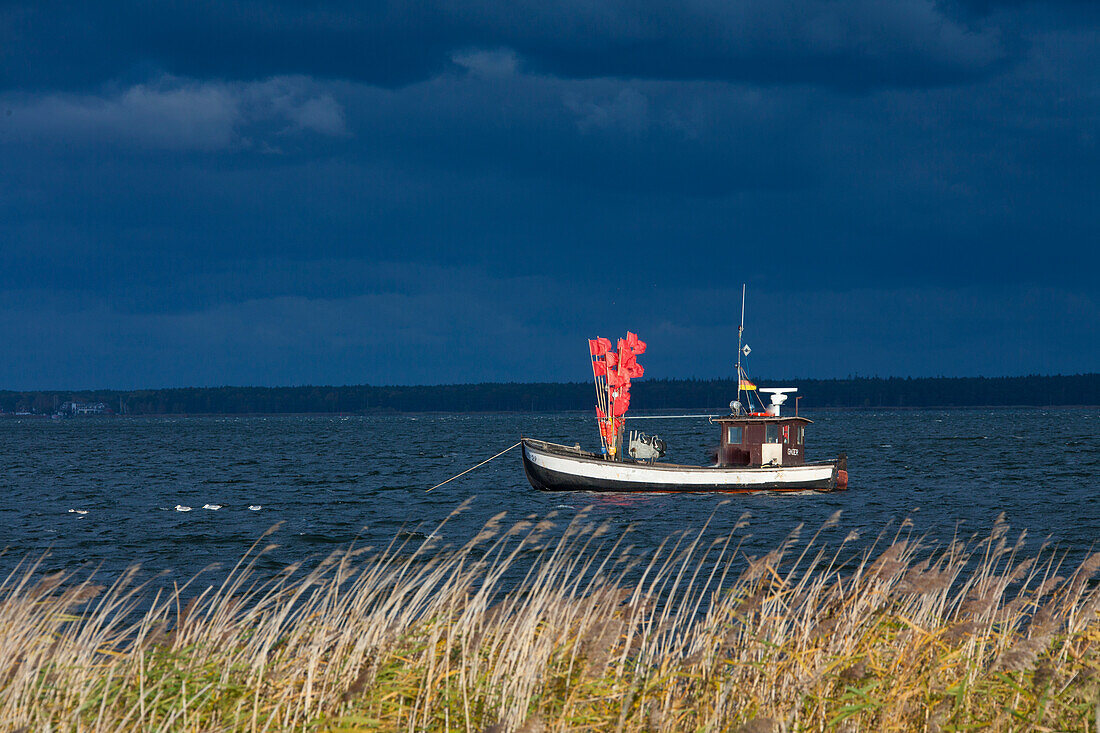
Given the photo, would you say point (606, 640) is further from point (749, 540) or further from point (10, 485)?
point (10, 485)

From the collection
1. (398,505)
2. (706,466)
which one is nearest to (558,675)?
(706,466)

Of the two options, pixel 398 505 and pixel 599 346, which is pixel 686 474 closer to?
pixel 599 346

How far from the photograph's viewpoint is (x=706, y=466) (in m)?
38.4

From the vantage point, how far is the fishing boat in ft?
127

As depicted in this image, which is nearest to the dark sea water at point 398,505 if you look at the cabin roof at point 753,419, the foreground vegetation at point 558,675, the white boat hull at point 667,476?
the white boat hull at point 667,476

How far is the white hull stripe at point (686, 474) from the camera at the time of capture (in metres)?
38.6

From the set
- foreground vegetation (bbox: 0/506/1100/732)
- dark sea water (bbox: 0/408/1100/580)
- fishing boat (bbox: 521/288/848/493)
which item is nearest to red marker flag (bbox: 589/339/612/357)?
fishing boat (bbox: 521/288/848/493)

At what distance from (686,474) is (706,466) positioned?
0.85 m

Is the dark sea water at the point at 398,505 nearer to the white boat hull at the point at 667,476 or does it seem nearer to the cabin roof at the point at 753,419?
the white boat hull at the point at 667,476

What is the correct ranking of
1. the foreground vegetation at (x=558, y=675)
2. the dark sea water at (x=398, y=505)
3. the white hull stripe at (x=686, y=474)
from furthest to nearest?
the white hull stripe at (x=686, y=474), the dark sea water at (x=398, y=505), the foreground vegetation at (x=558, y=675)

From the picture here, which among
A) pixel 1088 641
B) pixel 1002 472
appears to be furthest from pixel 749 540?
pixel 1002 472

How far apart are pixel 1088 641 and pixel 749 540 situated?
21671mm

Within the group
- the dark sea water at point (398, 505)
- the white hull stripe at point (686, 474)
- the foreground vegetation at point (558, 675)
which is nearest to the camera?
the foreground vegetation at point (558, 675)

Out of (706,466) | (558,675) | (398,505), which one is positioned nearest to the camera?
(558,675)
